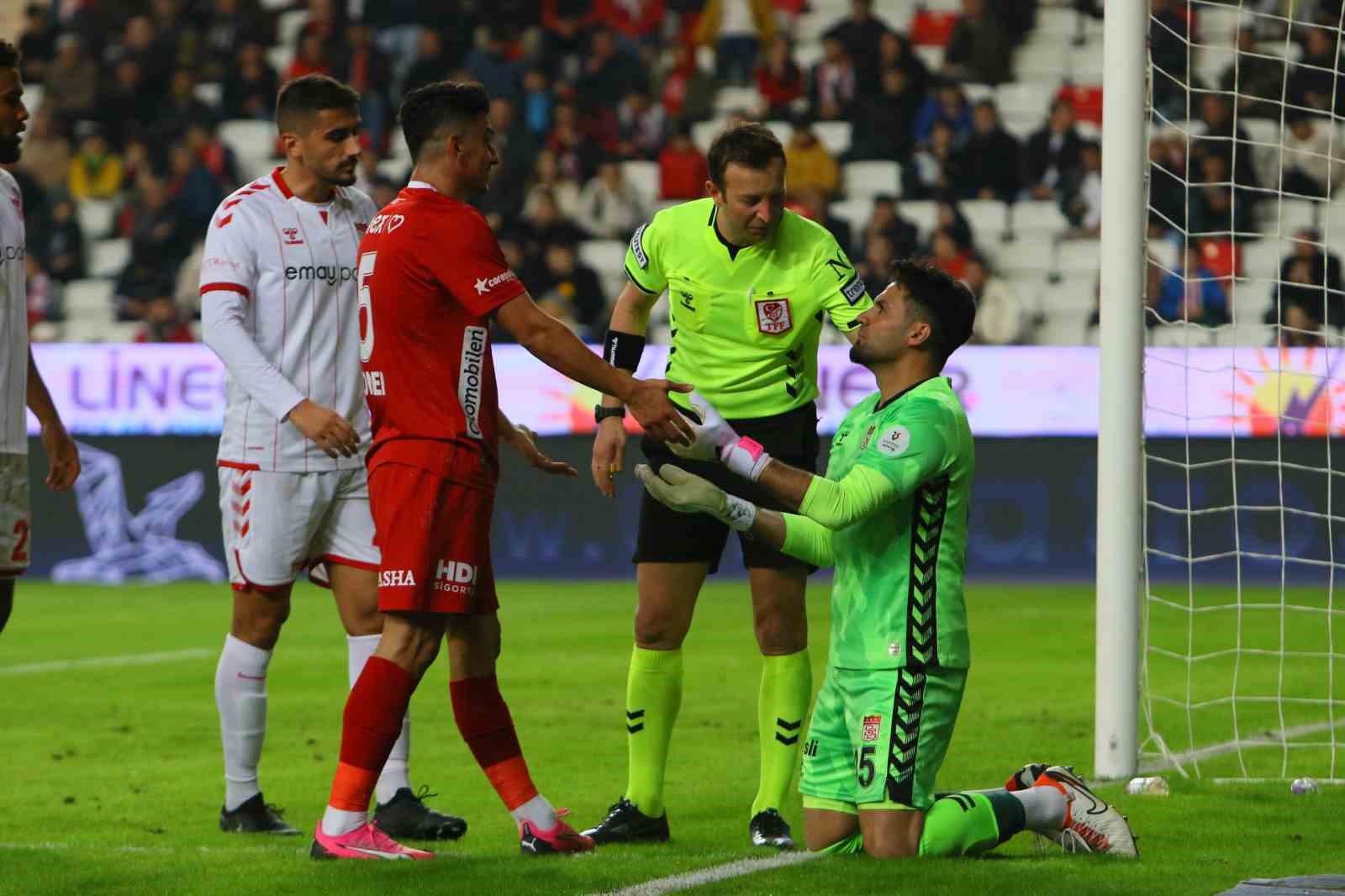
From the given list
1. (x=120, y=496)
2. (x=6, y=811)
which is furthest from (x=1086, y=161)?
(x=6, y=811)

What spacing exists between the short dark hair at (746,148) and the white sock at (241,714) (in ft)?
6.47

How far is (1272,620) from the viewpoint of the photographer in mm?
12109

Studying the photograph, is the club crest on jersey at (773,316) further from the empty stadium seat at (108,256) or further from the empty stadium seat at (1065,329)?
the empty stadium seat at (108,256)

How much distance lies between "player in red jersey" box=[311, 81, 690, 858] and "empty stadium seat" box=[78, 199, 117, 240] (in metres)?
14.7

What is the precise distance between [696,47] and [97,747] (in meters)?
13.4

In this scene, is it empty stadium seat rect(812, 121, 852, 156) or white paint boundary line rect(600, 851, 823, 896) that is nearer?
white paint boundary line rect(600, 851, 823, 896)

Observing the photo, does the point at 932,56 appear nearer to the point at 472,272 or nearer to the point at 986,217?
the point at 986,217

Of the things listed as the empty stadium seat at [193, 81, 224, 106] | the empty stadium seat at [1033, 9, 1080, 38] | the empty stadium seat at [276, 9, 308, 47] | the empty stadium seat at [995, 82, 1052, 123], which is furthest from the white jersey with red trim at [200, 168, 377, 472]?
the empty stadium seat at [276, 9, 308, 47]

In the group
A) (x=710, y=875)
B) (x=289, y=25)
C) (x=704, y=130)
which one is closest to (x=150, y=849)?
(x=710, y=875)

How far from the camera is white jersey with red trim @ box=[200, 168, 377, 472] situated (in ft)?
18.7

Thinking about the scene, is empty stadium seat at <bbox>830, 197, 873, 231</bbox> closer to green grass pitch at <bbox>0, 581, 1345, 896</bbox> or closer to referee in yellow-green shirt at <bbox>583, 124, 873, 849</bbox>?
green grass pitch at <bbox>0, 581, 1345, 896</bbox>

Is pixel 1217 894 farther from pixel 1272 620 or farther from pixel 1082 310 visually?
pixel 1082 310

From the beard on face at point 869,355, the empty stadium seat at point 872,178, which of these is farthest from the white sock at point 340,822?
the empty stadium seat at point 872,178

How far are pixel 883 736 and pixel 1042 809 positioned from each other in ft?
1.58
